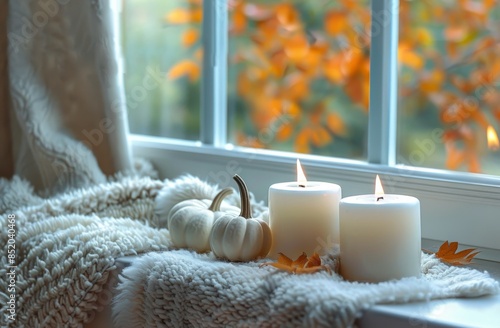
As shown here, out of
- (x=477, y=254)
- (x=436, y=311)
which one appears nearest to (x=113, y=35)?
(x=477, y=254)

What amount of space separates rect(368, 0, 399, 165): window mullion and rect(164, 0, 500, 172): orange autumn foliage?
3cm

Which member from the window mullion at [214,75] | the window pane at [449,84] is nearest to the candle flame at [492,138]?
the window pane at [449,84]

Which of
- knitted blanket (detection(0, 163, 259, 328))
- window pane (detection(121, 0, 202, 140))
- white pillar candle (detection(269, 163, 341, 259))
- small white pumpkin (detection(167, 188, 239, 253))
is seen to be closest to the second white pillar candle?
white pillar candle (detection(269, 163, 341, 259))

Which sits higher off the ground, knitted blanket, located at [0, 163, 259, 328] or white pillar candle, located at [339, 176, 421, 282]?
white pillar candle, located at [339, 176, 421, 282]

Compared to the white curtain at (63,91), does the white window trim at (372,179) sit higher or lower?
lower

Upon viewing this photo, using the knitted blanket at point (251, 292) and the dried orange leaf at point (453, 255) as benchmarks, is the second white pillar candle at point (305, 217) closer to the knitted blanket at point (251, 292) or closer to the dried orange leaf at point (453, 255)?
the knitted blanket at point (251, 292)

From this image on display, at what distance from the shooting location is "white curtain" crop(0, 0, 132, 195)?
1626 mm

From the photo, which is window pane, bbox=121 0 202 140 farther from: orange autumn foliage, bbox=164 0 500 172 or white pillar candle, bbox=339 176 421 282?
white pillar candle, bbox=339 176 421 282

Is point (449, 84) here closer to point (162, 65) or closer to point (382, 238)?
point (382, 238)

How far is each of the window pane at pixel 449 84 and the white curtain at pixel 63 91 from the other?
631 millimetres

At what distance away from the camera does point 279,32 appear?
1.66 m

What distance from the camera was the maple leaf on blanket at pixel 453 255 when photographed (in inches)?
45.2

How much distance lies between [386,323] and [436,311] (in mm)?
66

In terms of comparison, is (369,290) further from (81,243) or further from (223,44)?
(223,44)
